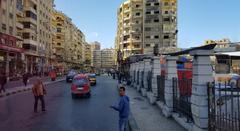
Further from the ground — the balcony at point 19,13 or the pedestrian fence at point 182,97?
the balcony at point 19,13

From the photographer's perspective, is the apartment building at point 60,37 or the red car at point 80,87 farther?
the apartment building at point 60,37

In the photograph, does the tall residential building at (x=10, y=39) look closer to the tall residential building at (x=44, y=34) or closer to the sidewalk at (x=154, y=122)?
the tall residential building at (x=44, y=34)

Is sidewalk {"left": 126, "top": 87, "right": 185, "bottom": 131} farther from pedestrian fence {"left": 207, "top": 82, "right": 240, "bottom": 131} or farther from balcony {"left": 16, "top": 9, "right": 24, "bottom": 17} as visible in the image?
balcony {"left": 16, "top": 9, "right": 24, "bottom": 17}

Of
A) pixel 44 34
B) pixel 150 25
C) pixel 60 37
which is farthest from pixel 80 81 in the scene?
pixel 60 37

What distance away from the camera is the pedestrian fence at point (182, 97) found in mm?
10169

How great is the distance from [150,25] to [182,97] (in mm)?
80534

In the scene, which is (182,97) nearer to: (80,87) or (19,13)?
(80,87)

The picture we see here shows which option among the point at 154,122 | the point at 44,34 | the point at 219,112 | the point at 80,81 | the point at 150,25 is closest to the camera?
the point at 219,112

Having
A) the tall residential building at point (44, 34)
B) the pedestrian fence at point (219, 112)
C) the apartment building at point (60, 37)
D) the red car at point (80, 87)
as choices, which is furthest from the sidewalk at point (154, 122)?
the apartment building at point (60, 37)

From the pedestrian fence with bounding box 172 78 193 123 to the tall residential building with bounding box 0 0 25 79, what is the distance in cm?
3801

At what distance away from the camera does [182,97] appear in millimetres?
11227

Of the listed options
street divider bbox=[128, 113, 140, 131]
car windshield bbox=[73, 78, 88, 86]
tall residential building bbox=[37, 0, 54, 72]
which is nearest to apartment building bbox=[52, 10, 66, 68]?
tall residential building bbox=[37, 0, 54, 72]

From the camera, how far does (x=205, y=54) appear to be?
8234mm

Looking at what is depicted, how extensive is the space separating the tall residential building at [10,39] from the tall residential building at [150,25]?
39.7 meters
